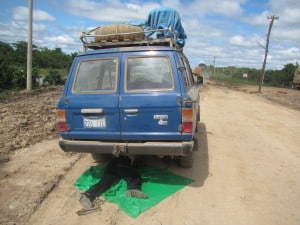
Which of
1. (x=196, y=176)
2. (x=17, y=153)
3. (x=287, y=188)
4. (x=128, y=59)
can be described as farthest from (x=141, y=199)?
(x=17, y=153)

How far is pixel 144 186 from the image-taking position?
4.74m

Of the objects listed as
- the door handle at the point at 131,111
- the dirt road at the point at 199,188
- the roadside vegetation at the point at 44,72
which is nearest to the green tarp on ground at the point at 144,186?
the dirt road at the point at 199,188

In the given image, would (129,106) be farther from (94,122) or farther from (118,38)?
(118,38)

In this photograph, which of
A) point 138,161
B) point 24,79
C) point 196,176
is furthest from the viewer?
point 24,79

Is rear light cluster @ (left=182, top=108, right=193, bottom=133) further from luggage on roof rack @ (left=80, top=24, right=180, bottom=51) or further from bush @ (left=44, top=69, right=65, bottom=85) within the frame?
bush @ (left=44, top=69, right=65, bottom=85)

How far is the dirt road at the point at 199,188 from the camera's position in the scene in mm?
3811

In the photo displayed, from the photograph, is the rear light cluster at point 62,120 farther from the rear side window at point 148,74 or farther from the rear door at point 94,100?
the rear side window at point 148,74

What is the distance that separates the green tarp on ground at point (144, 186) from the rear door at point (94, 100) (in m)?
0.83

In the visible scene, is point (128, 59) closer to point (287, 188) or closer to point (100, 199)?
point (100, 199)

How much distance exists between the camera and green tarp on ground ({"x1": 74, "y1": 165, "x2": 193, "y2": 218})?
413cm

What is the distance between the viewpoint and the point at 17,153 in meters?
6.11

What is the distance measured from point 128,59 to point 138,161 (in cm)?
219

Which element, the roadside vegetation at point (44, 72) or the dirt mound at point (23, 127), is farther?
the roadside vegetation at point (44, 72)

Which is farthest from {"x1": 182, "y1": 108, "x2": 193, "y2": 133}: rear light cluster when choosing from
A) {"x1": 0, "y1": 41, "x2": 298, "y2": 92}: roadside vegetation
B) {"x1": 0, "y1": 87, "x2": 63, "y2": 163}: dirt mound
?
{"x1": 0, "y1": 41, "x2": 298, "y2": 92}: roadside vegetation
